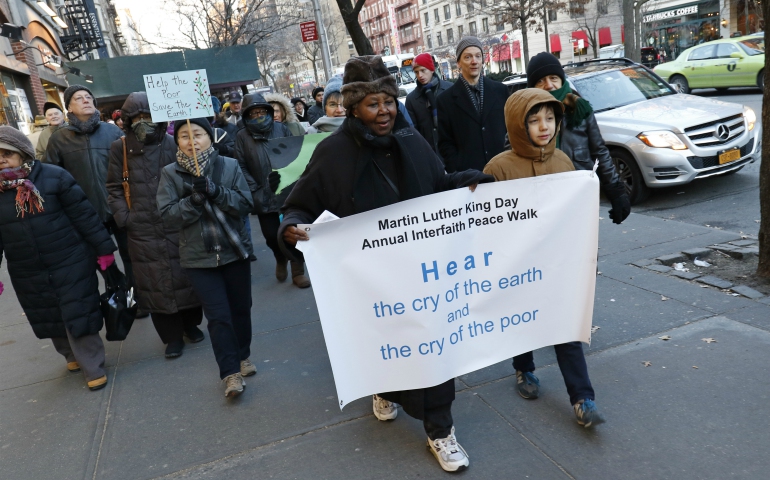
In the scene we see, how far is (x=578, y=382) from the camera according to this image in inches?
130

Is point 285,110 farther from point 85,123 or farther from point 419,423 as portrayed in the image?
point 419,423

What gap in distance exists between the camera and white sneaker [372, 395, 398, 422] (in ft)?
11.9

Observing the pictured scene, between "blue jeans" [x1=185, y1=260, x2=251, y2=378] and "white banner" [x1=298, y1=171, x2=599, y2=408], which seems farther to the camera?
"blue jeans" [x1=185, y1=260, x2=251, y2=378]

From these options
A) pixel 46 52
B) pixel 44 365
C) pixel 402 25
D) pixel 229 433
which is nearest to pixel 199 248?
pixel 229 433

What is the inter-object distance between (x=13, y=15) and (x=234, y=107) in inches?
373

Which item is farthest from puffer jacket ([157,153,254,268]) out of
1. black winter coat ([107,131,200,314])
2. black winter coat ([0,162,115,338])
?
black winter coat ([0,162,115,338])

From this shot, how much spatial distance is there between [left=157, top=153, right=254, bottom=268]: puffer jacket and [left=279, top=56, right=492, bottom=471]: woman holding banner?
1.16 m

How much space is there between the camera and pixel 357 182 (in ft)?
9.92

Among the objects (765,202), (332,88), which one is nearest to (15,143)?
(332,88)

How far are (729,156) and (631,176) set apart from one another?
1177 mm

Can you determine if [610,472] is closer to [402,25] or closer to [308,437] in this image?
[308,437]

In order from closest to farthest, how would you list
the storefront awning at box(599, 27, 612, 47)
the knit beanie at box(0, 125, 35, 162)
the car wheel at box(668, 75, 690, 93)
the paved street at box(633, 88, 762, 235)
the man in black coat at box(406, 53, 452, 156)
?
1. the knit beanie at box(0, 125, 35, 162)
2. the man in black coat at box(406, 53, 452, 156)
3. the paved street at box(633, 88, 762, 235)
4. the car wheel at box(668, 75, 690, 93)
5. the storefront awning at box(599, 27, 612, 47)

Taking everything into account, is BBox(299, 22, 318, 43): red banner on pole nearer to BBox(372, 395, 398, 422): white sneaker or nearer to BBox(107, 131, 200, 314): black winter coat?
BBox(107, 131, 200, 314): black winter coat

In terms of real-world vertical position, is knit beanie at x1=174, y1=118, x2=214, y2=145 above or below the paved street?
above
